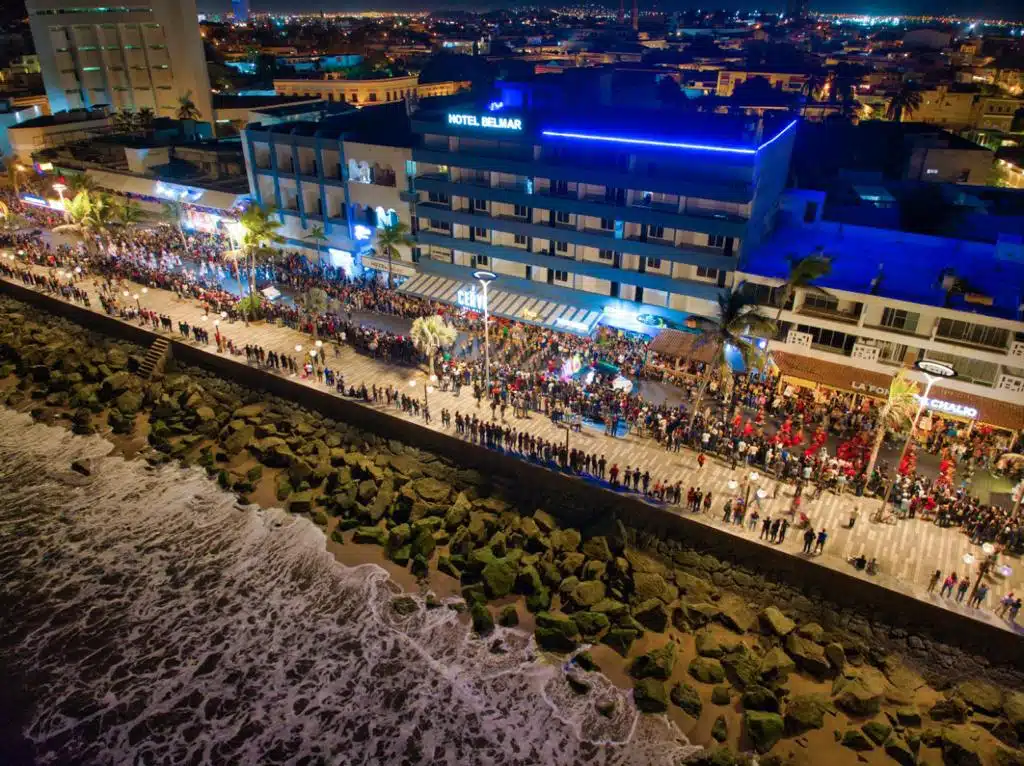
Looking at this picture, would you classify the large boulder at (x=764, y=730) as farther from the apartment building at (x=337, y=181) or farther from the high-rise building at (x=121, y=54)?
the high-rise building at (x=121, y=54)

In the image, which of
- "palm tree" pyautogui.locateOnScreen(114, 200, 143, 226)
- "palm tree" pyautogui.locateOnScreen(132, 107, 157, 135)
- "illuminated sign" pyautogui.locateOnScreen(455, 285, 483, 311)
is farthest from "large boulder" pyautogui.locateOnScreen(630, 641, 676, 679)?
"palm tree" pyautogui.locateOnScreen(132, 107, 157, 135)

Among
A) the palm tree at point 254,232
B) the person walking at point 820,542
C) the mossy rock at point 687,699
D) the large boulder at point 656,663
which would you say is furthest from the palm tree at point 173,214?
the person walking at point 820,542

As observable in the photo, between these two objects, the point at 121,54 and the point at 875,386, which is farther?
the point at 121,54

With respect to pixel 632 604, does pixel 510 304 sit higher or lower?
higher

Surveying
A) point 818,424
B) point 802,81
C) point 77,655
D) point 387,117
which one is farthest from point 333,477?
point 802,81

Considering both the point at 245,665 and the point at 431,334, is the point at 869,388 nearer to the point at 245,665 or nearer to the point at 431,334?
the point at 431,334

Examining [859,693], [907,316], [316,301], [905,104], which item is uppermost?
[905,104]

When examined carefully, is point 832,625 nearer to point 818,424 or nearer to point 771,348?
point 818,424

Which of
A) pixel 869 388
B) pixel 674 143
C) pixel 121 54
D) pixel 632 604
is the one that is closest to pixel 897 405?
pixel 869 388
